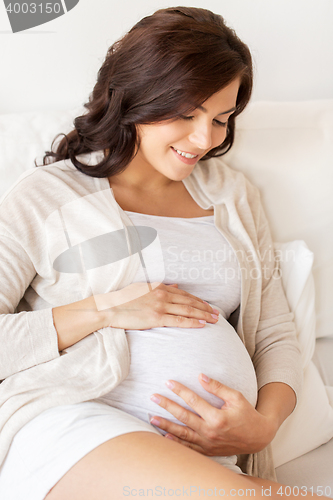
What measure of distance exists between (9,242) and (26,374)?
26cm

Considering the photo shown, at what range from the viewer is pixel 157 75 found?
35.1 inches

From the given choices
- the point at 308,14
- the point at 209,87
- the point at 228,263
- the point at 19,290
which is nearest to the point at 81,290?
the point at 19,290

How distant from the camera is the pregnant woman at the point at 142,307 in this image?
0.68 metres

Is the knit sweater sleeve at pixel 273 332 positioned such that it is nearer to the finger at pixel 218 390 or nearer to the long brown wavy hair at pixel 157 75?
the finger at pixel 218 390

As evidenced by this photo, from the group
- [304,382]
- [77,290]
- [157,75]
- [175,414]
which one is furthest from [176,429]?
[157,75]

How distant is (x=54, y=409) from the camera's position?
29.2 inches

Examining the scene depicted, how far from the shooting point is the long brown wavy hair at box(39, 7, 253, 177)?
2.89 feet

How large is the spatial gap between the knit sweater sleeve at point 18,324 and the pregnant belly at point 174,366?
152mm

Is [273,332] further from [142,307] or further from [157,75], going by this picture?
[157,75]

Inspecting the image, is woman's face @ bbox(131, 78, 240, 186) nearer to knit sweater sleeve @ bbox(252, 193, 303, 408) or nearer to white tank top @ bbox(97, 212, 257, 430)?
white tank top @ bbox(97, 212, 257, 430)

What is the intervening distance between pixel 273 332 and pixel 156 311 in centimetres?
39

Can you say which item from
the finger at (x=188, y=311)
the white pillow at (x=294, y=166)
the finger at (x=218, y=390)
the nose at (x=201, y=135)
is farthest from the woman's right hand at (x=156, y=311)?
the white pillow at (x=294, y=166)

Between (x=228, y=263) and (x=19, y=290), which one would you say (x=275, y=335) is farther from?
(x=19, y=290)

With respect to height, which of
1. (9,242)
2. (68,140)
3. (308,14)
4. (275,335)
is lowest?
(275,335)
